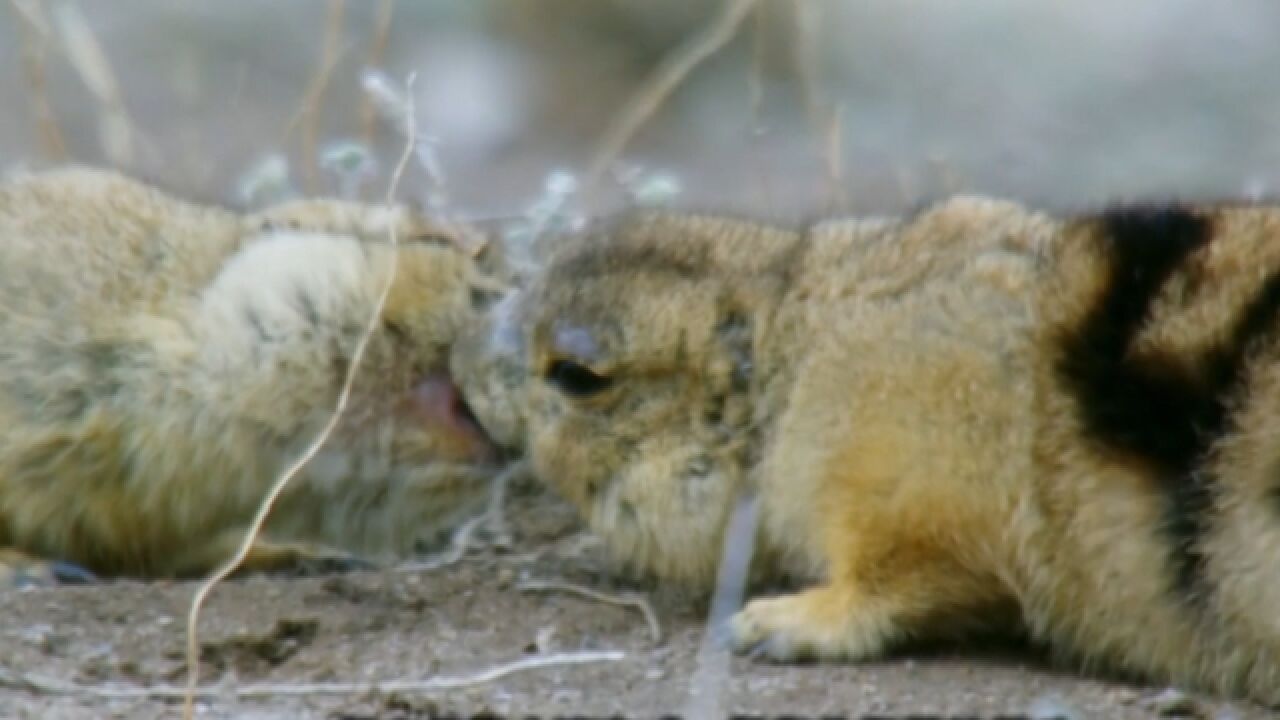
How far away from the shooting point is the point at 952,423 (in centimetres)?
539

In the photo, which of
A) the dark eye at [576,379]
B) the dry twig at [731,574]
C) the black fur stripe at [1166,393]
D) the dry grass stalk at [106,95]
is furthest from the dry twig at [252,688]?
the dry grass stalk at [106,95]

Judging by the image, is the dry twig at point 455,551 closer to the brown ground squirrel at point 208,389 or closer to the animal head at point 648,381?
the brown ground squirrel at point 208,389

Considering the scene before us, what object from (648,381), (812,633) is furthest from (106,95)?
(812,633)

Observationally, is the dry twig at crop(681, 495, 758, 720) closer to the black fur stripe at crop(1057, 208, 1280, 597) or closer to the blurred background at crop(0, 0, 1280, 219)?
the black fur stripe at crop(1057, 208, 1280, 597)

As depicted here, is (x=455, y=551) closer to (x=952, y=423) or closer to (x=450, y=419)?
(x=450, y=419)

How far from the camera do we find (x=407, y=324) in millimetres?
6633

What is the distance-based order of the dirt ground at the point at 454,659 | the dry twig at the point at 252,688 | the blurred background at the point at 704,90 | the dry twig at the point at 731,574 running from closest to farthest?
the dirt ground at the point at 454,659, the dry twig at the point at 252,688, the dry twig at the point at 731,574, the blurred background at the point at 704,90

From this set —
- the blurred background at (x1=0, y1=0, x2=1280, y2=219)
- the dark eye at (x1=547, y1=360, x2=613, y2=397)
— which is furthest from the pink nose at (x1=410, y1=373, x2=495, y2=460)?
the blurred background at (x1=0, y1=0, x2=1280, y2=219)

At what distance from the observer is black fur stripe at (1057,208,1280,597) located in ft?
16.9

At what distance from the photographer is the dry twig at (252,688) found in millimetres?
5223

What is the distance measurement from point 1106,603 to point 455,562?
2.00 metres

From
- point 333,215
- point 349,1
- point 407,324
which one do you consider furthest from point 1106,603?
point 349,1

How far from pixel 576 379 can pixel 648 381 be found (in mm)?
205

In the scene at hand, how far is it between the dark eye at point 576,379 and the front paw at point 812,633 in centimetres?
83
